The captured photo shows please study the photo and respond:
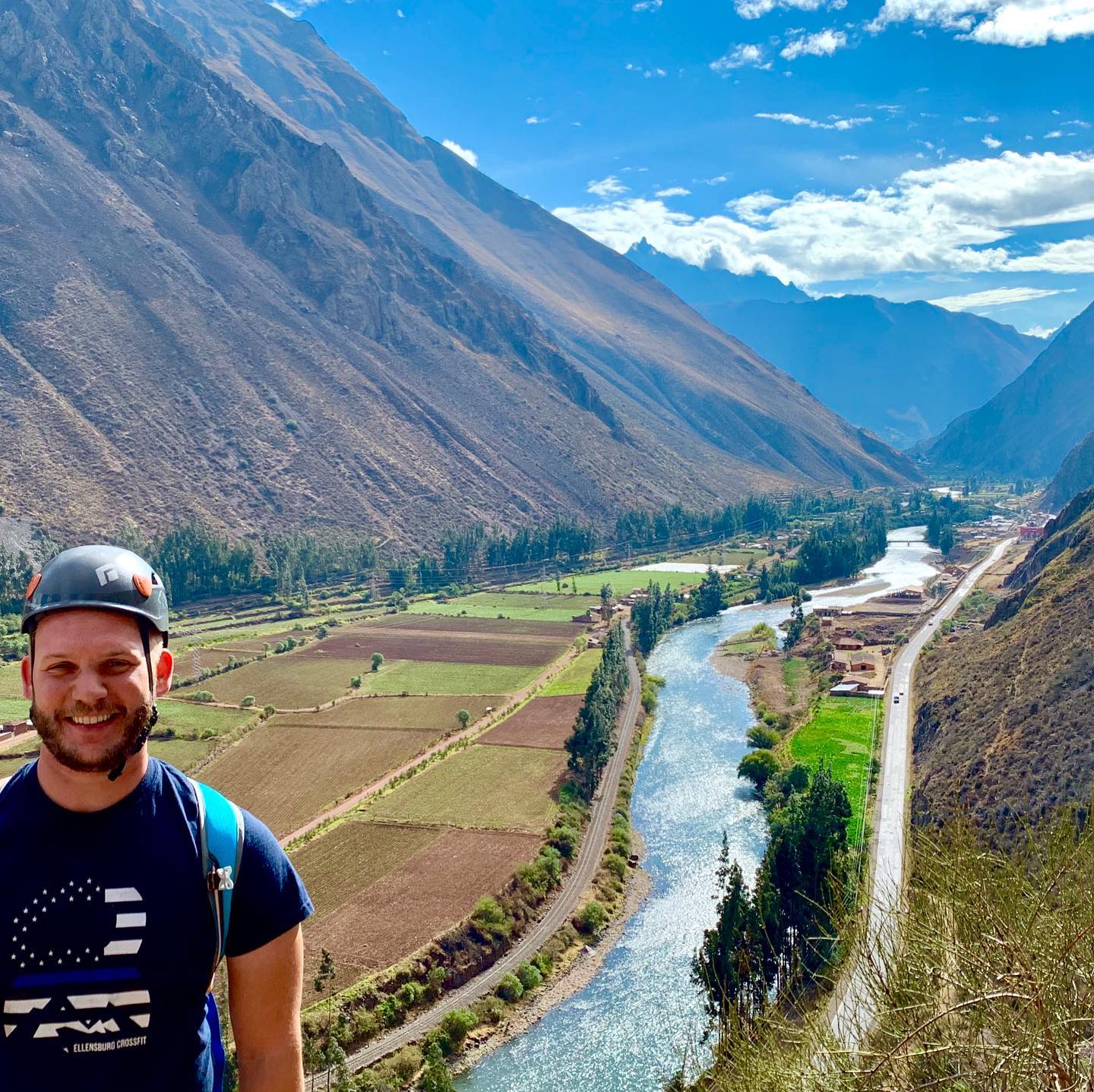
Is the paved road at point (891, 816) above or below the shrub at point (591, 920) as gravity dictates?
above

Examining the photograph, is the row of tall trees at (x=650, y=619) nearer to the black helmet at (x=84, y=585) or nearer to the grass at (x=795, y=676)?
the grass at (x=795, y=676)

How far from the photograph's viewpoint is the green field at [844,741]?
2058 inches

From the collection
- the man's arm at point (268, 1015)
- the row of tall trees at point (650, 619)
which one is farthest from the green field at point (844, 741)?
the man's arm at point (268, 1015)

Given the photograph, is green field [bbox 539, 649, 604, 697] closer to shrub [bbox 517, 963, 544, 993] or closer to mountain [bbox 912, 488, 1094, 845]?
mountain [bbox 912, 488, 1094, 845]

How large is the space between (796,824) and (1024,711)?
18.2m

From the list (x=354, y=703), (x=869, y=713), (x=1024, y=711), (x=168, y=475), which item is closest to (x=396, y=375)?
(x=168, y=475)

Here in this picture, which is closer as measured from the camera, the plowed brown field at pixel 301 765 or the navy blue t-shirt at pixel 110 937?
the navy blue t-shirt at pixel 110 937

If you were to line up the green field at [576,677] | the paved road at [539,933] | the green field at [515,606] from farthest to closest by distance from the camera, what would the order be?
1. the green field at [515,606]
2. the green field at [576,677]
3. the paved road at [539,933]

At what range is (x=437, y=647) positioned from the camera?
8881 cm

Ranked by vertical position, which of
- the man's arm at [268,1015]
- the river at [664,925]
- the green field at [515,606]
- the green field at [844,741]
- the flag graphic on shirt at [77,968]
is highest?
the flag graphic on shirt at [77,968]

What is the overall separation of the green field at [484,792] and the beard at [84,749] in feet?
147

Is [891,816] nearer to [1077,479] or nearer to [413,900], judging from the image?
[413,900]

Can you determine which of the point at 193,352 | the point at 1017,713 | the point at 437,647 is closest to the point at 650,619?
the point at 437,647

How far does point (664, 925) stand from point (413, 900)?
34.8 ft
